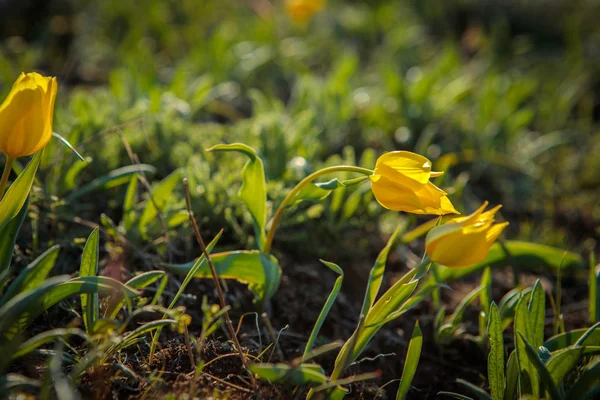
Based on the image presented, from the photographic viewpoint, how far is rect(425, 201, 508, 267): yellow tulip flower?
1067 mm

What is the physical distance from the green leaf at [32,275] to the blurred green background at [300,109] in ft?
1.27

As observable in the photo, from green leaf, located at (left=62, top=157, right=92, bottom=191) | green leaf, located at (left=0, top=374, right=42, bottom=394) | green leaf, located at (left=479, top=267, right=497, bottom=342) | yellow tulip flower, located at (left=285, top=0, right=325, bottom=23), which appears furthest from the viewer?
yellow tulip flower, located at (left=285, top=0, right=325, bottom=23)

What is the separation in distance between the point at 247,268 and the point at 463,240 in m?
0.54

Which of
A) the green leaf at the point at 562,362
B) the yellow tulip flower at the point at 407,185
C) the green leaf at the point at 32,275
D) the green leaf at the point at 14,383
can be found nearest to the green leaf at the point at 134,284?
the green leaf at the point at 32,275

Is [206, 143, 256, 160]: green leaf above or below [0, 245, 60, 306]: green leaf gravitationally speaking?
above

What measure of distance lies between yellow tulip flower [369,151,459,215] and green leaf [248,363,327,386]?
38 centimetres

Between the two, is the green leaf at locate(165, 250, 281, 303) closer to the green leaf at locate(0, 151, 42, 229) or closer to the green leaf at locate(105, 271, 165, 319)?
the green leaf at locate(105, 271, 165, 319)

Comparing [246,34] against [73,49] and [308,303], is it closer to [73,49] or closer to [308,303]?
[73,49]

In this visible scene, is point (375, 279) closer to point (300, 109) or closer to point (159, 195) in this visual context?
point (159, 195)

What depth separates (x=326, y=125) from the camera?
2.49m

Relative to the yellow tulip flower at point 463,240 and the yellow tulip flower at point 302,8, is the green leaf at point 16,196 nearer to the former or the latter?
the yellow tulip flower at point 463,240

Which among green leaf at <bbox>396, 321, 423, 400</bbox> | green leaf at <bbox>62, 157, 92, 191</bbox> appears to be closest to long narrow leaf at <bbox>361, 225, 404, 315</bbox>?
green leaf at <bbox>396, 321, 423, 400</bbox>

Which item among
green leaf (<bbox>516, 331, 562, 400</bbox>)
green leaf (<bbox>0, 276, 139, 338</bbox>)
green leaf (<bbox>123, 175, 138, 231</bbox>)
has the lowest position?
green leaf (<bbox>516, 331, 562, 400</bbox>)

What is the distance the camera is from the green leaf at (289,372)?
1027 millimetres
